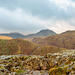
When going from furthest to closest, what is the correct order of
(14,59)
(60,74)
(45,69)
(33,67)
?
(14,59), (33,67), (45,69), (60,74)

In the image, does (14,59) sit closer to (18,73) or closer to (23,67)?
(23,67)

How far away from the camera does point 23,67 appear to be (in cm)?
3728

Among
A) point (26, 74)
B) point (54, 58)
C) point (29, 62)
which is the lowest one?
point (26, 74)

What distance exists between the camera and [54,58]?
113ft

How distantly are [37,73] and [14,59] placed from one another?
18.1 m

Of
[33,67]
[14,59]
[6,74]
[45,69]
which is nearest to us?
[6,74]

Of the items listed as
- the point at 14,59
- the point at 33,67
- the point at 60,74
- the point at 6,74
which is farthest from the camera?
the point at 14,59

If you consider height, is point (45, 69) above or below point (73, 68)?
below

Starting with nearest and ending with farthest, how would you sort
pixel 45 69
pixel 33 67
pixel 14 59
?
1. pixel 45 69
2. pixel 33 67
3. pixel 14 59

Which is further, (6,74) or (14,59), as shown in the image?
(14,59)

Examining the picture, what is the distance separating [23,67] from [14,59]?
8735 mm

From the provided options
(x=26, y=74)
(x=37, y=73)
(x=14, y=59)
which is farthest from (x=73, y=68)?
(x=14, y=59)

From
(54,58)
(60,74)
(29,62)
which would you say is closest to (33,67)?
(29,62)

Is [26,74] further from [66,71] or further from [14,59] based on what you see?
[66,71]
